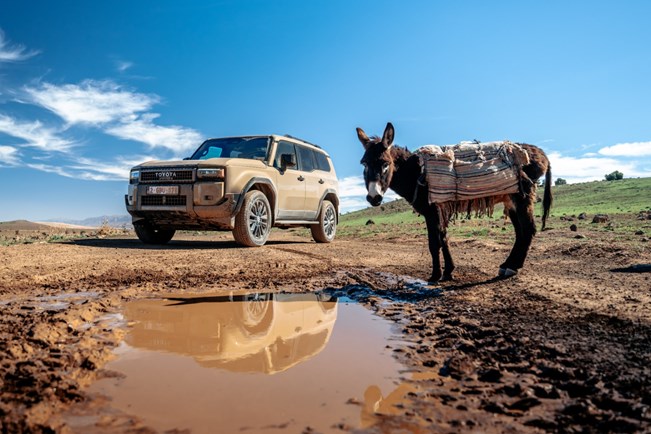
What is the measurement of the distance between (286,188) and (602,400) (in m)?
7.98

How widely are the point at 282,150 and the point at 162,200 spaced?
273cm

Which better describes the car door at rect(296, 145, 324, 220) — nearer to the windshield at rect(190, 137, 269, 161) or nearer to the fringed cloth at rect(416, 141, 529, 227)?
the windshield at rect(190, 137, 269, 161)

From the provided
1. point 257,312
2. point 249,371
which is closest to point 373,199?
point 257,312

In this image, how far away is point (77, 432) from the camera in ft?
5.60

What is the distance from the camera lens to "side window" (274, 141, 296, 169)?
9.40m

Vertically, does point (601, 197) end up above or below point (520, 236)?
above

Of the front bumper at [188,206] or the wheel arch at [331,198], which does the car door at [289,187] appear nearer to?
the wheel arch at [331,198]

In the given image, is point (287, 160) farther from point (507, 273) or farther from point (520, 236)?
point (507, 273)

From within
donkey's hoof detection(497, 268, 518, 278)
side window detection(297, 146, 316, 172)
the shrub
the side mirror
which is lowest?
donkey's hoof detection(497, 268, 518, 278)


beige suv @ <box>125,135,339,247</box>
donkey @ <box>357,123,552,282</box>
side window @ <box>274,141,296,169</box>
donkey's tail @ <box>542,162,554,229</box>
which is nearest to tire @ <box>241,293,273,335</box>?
donkey @ <box>357,123,552,282</box>

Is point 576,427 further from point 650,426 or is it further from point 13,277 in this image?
point 13,277

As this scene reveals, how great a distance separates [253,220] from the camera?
8.71 metres

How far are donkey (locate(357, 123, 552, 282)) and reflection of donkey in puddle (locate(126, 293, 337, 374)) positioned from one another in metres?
1.61

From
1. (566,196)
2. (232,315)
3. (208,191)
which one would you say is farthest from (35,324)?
(566,196)
